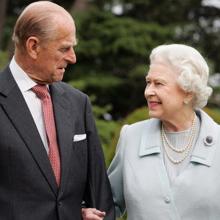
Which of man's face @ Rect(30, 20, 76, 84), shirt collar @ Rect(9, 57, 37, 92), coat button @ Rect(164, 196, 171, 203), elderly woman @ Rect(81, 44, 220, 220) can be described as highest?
man's face @ Rect(30, 20, 76, 84)

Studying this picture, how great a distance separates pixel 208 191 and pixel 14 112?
1.19 metres

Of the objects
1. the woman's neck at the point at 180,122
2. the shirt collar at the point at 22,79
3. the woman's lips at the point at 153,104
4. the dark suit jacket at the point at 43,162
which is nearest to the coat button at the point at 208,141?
the woman's neck at the point at 180,122

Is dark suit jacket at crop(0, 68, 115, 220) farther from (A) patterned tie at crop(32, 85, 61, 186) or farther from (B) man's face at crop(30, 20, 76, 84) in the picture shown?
(B) man's face at crop(30, 20, 76, 84)

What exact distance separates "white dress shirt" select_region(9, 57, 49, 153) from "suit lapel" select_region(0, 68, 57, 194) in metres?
0.04

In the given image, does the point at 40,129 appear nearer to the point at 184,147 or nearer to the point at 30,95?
the point at 30,95

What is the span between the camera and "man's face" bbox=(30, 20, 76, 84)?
3775mm

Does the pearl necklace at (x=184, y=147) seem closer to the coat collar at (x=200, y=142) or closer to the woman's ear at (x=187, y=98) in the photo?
the coat collar at (x=200, y=142)

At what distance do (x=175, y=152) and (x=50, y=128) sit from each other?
776 mm

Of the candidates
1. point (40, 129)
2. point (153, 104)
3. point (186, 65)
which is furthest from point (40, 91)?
point (186, 65)

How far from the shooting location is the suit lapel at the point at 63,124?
12.5ft

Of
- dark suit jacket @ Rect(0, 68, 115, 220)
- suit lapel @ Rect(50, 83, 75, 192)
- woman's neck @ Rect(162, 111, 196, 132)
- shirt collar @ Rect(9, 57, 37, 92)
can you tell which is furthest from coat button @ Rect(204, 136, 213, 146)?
shirt collar @ Rect(9, 57, 37, 92)

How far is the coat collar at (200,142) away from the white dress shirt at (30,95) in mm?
653

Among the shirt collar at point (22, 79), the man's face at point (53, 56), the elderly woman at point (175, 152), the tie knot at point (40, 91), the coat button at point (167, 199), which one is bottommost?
the coat button at point (167, 199)

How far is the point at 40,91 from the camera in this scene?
3.85 m
